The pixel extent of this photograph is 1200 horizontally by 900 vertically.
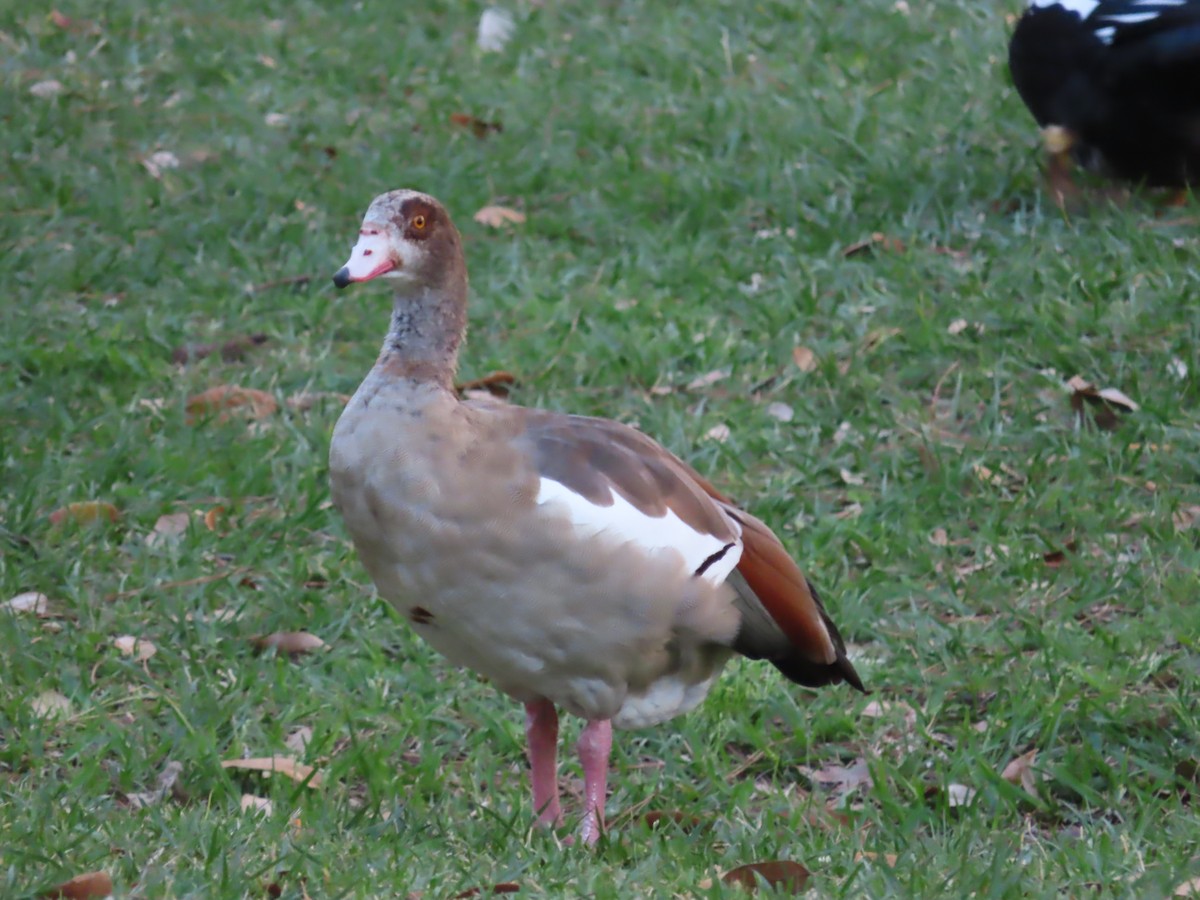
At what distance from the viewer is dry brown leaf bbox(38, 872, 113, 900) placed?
274 centimetres

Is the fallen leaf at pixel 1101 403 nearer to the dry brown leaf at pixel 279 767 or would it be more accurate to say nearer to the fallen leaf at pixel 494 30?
the dry brown leaf at pixel 279 767

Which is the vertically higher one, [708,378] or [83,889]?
[83,889]

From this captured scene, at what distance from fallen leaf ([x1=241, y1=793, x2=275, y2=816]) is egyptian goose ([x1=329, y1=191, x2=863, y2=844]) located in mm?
495

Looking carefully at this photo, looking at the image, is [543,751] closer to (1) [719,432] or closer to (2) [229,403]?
(1) [719,432]

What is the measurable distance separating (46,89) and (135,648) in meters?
4.22

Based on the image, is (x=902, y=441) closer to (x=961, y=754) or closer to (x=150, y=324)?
(x=961, y=754)

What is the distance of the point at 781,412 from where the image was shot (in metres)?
5.37

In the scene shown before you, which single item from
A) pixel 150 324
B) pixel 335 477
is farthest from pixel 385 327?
pixel 335 477

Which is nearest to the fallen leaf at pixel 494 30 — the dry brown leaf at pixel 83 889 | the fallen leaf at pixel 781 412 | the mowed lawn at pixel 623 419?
the mowed lawn at pixel 623 419

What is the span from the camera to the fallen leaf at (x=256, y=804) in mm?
3336

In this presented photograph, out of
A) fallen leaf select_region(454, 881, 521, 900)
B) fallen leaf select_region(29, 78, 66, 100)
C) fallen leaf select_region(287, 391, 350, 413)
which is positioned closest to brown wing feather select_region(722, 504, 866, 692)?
fallen leaf select_region(454, 881, 521, 900)

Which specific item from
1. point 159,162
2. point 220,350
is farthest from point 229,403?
point 159,162

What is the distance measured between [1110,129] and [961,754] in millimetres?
3027

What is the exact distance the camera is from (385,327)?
6004 mm
